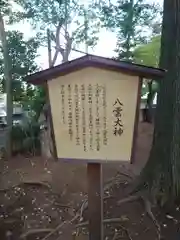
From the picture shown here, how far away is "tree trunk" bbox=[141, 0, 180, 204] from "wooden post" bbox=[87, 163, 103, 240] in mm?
1679

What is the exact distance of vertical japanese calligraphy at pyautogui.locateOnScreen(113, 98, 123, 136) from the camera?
212cm

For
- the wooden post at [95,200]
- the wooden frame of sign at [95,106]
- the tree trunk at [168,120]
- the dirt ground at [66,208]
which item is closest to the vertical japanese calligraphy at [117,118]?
the wooden frame of sign at [95,106]

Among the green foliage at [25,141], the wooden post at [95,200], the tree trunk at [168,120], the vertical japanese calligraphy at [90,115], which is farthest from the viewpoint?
the green foliage at [25,141]

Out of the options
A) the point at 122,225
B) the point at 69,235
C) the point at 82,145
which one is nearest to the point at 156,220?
the point at 122,225

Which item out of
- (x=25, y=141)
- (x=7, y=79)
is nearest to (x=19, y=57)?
(x=7, y=79)

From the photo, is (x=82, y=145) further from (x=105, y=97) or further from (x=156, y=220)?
(x=156, y=220)

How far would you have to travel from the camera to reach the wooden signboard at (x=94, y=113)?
6.94 ft

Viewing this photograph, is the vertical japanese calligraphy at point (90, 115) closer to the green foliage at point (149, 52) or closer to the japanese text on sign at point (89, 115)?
the japanese text on sign at point (89, 115)

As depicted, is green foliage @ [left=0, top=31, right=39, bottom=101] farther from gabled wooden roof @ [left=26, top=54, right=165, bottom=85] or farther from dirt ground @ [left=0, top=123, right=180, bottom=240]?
gabled wooden roof @ [left=26, top=54, right=165, bottom=85]

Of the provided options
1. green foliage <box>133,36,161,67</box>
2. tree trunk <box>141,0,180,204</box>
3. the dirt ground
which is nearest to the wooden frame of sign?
the dirt ground

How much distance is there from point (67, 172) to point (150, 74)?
422 cm

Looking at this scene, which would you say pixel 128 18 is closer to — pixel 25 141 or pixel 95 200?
pixel 25 141

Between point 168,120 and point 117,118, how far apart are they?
194cm

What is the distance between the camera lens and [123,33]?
8609 millimetres
